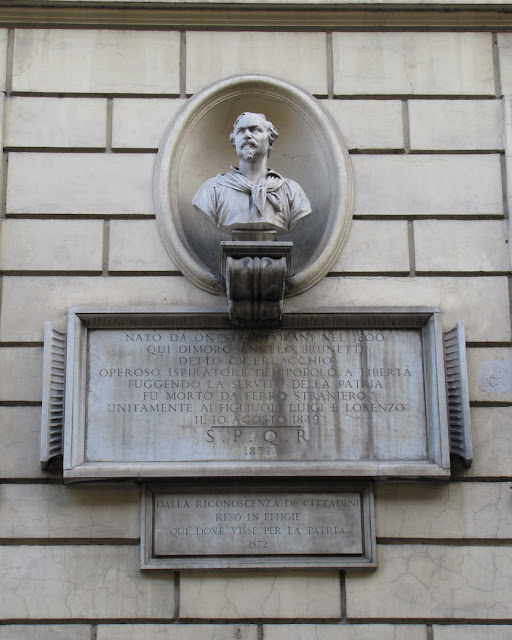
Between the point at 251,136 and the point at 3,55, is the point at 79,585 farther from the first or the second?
the point at 3,55

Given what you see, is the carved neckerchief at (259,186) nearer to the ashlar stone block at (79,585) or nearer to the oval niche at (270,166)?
the oval niche at (270,166)

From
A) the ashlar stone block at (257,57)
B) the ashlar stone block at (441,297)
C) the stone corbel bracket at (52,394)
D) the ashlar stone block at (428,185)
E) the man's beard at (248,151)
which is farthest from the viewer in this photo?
the ashlar stone block at (257,57)

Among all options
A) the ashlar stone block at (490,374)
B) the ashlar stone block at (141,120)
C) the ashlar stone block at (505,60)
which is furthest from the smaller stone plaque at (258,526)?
the ashlar stone block at (505,60)

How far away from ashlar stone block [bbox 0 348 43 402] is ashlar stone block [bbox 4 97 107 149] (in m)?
1.97

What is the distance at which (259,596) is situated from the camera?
7512 mm

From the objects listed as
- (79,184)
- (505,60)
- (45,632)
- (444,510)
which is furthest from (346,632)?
(505,60)

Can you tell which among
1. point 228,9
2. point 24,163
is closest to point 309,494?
point 24,163

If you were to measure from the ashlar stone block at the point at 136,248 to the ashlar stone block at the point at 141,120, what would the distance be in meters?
0.78

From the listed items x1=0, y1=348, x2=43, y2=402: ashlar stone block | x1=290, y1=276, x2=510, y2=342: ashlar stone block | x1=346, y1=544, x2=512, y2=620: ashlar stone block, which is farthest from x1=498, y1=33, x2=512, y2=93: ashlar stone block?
x1=0, y1=348, x2=43, y2=402: ashlar stone block

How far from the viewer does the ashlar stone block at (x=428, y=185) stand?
8.40m

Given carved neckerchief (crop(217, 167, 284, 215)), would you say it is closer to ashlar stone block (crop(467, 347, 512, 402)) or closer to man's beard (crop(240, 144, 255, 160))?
man's beard (crop(240, 144, 255, 160))

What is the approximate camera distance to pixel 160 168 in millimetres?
8344

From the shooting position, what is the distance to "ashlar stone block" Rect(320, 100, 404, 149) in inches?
336

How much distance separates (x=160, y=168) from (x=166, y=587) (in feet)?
12.2
